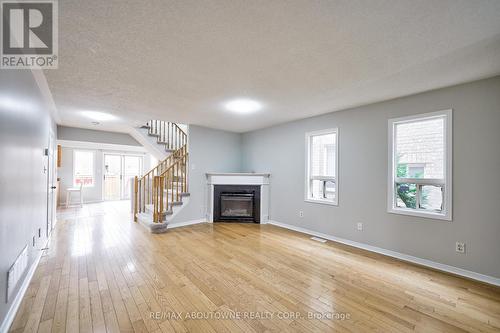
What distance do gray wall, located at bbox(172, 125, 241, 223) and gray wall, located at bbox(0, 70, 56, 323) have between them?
8.83 feet

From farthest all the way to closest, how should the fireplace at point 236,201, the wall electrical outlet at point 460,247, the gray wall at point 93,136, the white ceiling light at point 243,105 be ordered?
the gray wall at point 93,136 < the fireplace at point 236,201 < the white ceiling light at point 243,105 < the wall electrical outlet at point 460,247

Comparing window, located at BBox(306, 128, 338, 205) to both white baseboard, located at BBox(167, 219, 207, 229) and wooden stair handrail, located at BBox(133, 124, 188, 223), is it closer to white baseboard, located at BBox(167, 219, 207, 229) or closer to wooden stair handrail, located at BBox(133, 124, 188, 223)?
white baseboard, located at BBox(167, 219, 207, 229)

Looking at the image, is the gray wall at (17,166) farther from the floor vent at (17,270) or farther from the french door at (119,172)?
the french door at (119,172)

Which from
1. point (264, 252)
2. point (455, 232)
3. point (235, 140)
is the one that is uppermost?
point (235, 140)

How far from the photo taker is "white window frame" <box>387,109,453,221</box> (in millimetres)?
2701

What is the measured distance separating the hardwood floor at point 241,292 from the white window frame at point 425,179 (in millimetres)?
747

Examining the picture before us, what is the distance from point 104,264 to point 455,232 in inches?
184

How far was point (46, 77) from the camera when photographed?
8.26 feet

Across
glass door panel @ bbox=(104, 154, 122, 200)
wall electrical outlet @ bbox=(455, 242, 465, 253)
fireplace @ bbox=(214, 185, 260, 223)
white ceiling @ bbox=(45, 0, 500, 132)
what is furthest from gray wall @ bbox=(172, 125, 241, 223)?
glass door panel @ bbox=(104, 154, 122, 200)

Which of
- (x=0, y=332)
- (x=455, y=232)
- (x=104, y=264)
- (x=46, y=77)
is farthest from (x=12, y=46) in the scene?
(x=455, y=232)

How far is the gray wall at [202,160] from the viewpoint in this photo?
5.08 metres

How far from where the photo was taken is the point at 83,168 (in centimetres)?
781

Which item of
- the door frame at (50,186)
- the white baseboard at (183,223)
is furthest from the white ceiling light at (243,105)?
the door frame at (50,186)

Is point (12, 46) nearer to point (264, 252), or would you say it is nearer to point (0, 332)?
point (0, 332)
